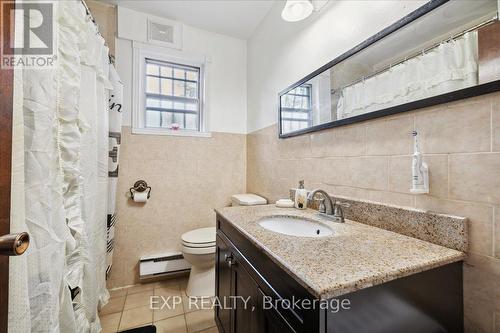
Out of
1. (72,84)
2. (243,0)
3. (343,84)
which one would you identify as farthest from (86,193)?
(243,0)

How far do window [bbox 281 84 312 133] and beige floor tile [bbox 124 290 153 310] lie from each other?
1753 mm

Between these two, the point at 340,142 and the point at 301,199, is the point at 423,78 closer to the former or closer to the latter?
the point at 340,142

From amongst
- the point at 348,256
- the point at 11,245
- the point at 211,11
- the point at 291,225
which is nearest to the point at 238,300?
the point at 291,225

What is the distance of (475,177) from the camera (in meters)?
0.68

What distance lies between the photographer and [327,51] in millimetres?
1259

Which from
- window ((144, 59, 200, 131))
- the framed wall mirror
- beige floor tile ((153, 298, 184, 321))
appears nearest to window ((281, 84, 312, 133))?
the framed wall mirror

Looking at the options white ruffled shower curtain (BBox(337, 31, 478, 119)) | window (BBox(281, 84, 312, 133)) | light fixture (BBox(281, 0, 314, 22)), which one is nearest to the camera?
white ruffled shower curtain (BBox(337, 31, 478, 119))

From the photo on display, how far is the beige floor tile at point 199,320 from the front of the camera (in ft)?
4.66

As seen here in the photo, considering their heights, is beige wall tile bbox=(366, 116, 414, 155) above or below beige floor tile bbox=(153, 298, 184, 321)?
above

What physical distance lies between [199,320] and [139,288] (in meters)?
0.74

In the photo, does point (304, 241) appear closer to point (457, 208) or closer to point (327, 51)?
point (457, 208)

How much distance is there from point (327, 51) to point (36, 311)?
1.71 m

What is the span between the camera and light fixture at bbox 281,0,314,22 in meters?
1.23

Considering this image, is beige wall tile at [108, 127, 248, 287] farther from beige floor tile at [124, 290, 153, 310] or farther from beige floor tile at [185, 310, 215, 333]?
beige floor tile at [185, 310, 215, 333]
